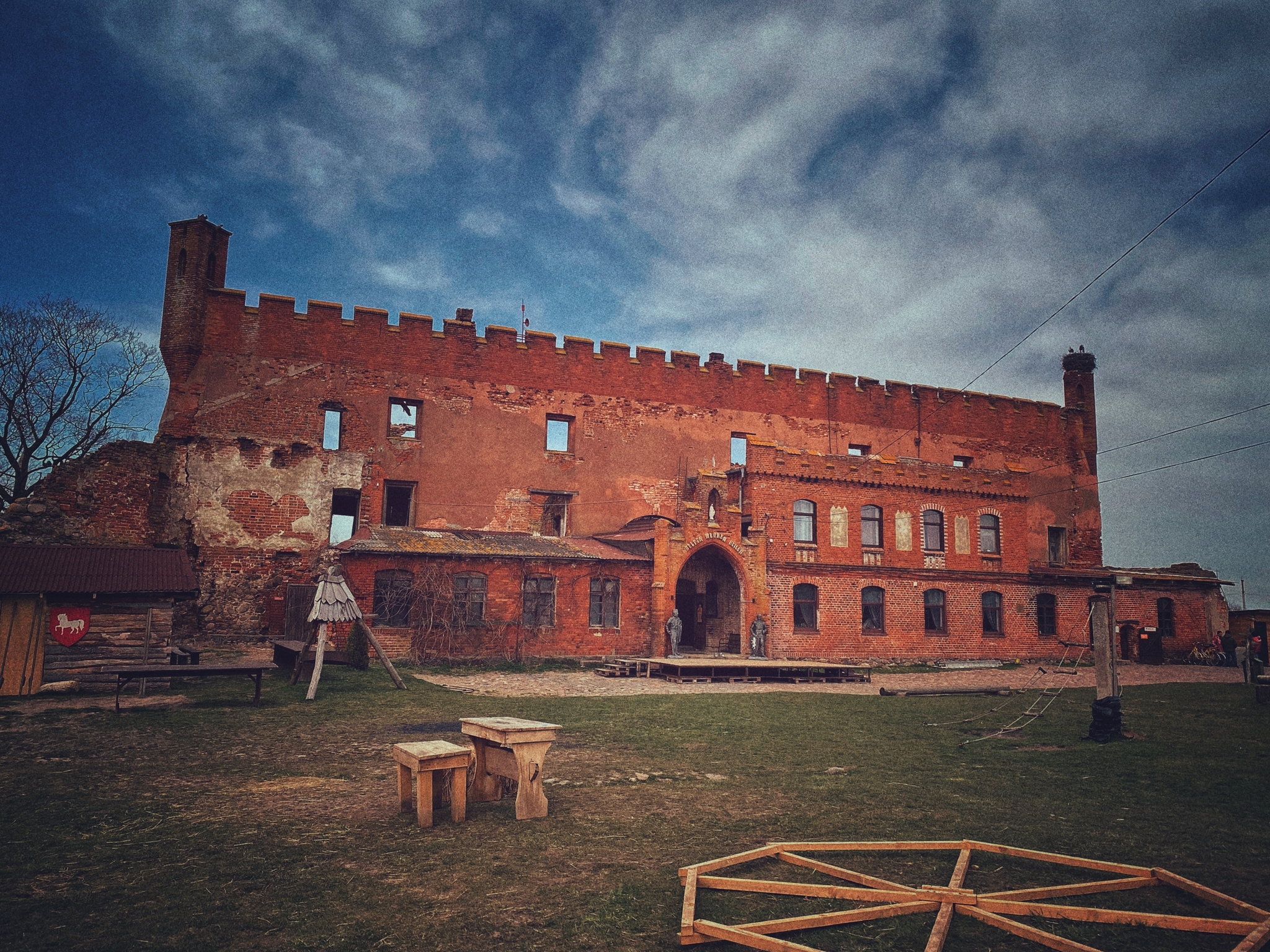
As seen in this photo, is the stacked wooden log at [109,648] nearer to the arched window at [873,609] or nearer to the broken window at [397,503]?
the broken window at [397,503]

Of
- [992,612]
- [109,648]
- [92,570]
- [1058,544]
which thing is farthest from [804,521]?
[92,570]

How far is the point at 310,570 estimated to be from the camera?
24047 mm

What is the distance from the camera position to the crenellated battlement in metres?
25.0

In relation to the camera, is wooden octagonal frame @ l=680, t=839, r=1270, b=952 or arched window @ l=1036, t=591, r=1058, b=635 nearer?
wooden octagonal frame @ l=680, t=839, r=1270, b=952

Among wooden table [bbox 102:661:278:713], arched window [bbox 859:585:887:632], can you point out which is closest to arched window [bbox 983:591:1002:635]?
arched window [bbox 859:585:887:632]

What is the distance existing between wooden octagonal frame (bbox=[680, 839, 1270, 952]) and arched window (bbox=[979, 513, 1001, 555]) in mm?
24715

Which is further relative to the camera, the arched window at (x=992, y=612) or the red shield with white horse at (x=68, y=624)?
the arched window at (x=992, y=612)

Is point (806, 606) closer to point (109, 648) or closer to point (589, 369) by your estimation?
point (589, 369)

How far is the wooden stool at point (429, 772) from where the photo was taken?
248 inches

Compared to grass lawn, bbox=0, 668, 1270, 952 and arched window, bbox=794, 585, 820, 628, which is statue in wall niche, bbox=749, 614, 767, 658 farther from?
grass lawn, bbox=0, 668, 1270, 952

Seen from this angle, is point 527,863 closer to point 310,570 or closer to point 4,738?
point 4,738

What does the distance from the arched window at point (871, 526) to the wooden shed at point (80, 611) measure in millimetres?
20164

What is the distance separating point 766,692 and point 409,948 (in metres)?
14.1

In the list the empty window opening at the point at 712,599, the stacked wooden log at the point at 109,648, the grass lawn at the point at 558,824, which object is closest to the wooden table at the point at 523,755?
the grass lawn at the point at 558,824
